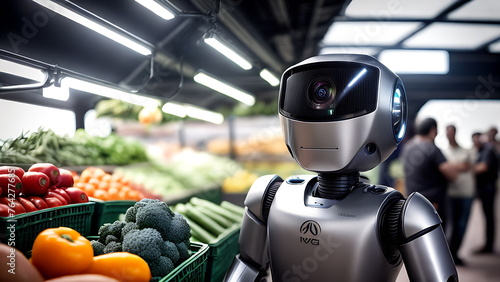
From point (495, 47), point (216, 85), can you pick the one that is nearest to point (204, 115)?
point (216, 85)

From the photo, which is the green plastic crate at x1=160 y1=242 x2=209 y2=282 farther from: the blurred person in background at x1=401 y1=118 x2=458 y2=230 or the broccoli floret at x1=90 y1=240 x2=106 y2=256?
the blurred person in background at x1=401 y1=118 x2=458 y2=230

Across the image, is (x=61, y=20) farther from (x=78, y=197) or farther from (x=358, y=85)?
(x=358, y=85)

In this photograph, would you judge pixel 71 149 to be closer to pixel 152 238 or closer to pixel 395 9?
pixel 152 238

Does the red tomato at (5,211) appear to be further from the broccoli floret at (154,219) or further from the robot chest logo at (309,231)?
the robot chest logo at (309,231)

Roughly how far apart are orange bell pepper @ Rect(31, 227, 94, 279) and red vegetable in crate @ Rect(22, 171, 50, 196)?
1.53 feet

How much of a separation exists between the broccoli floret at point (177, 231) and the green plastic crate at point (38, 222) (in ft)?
1.38

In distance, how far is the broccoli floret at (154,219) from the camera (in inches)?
54.5

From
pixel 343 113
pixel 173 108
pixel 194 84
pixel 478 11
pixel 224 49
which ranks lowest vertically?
pixel 343 113

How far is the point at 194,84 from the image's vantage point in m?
6.61

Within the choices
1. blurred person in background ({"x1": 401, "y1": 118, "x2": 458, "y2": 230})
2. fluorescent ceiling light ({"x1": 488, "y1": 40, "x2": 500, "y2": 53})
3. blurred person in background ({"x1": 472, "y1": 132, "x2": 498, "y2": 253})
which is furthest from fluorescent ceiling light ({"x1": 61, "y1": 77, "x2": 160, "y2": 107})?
fluorescent ceiling light ({"x1": 488, "y1": 40, "x2": 500, "y2": 53})

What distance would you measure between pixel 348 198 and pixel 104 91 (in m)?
1.92

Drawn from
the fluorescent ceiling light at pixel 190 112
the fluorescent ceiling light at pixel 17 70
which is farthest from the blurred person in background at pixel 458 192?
the fluorescent ceiling light at pixel 17 70

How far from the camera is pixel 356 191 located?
1462 millimetres

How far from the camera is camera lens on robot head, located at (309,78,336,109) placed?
4.50ft
